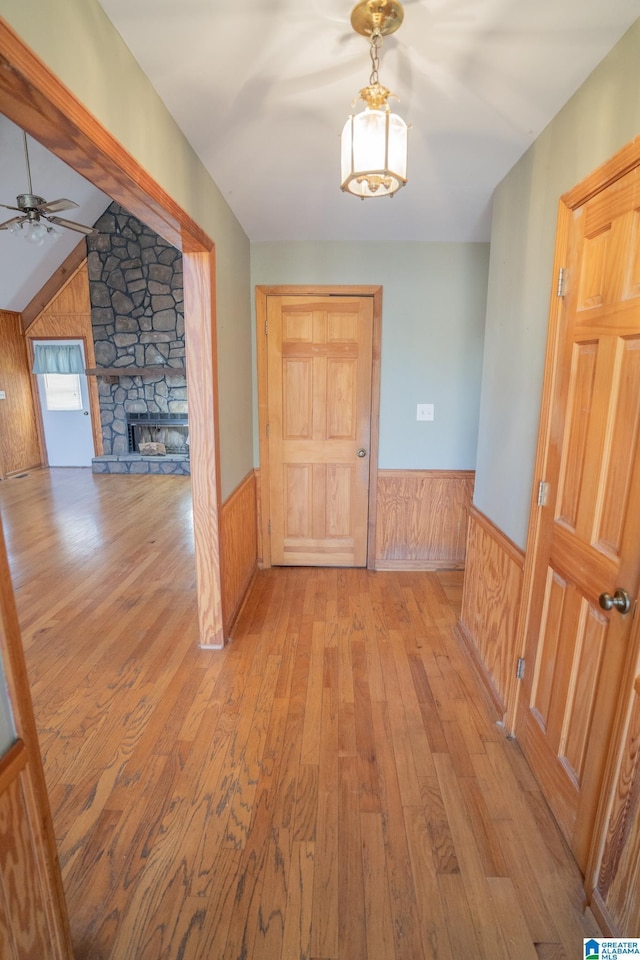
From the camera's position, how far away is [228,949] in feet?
3.99

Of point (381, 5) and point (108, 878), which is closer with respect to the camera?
Answer: point (381, 5)

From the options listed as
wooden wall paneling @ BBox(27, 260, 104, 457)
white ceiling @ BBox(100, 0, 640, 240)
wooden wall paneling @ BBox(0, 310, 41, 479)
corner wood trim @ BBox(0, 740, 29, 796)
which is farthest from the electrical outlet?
wooden wall paneling @ BBox(0, 310, 41, 479)

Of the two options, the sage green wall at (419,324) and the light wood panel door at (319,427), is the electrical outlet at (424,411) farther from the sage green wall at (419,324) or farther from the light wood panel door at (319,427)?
the light wood panel door at (319,427)

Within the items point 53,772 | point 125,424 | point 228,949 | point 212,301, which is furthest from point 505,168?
point 125,424

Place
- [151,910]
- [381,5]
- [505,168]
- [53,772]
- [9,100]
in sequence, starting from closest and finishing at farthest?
[9,100], [381,5], [151,910], [53,772], [505,168]

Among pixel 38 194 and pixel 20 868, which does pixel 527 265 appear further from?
→ pixel 38 194

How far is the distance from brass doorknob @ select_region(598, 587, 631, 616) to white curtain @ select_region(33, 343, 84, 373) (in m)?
7.68

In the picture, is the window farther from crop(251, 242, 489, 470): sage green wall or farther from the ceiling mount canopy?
the ceiling mount canopy

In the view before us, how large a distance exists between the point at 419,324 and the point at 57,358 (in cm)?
613

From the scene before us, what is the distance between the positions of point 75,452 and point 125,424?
0.95 meters

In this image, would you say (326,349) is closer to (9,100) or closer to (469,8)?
(469,8)

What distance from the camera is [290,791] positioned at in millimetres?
1683

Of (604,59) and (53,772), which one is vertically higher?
(604,59)

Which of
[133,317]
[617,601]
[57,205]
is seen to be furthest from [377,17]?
[133,317]
